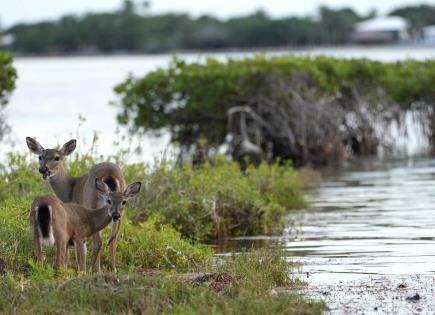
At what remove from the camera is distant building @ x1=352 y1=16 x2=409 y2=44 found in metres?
141

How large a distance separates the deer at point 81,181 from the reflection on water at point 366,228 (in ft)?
7.93

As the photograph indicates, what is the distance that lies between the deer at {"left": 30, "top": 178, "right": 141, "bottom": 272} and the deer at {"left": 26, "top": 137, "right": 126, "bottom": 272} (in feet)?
0.85

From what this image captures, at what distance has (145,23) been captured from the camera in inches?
6334

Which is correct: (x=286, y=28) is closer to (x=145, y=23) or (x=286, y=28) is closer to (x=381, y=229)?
(x=145, y=23)

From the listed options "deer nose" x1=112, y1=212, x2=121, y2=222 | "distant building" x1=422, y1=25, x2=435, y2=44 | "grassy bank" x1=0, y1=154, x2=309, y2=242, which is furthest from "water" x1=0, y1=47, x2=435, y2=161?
"deer nose" x1=112, y1=212, x2=121, y2=222

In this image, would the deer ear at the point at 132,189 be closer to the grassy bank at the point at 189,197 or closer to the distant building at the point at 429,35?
the grassy bank at the point at 189,197

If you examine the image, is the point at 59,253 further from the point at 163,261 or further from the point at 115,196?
the point at 163,261

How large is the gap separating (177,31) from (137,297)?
145485 mm

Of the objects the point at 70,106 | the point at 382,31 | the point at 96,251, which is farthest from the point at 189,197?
the point at 382,31

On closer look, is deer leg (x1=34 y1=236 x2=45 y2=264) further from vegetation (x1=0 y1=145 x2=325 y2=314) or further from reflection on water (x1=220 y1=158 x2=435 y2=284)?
reflection on water (x1=220 y1=158 x2=435 y2=284)

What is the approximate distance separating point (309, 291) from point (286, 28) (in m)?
131

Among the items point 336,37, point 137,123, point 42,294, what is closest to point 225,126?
point 137,123

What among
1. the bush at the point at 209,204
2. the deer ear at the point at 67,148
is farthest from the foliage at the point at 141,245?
the bush at the point at 209,204

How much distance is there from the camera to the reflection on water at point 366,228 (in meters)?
17.3
